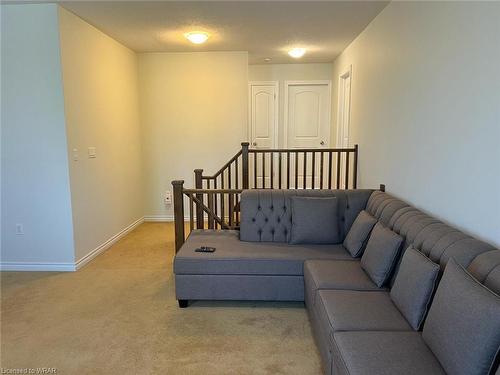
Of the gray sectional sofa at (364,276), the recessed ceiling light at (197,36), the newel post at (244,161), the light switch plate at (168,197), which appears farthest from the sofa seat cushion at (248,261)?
the light switch plate at (168,197)

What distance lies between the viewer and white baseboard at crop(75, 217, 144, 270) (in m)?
3.74

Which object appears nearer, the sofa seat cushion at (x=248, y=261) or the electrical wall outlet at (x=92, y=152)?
the sofa seat cushion at (x=248, y=261)

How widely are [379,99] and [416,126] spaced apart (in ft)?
3.27

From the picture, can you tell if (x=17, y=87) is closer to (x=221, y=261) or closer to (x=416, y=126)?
(x=221, y=261)

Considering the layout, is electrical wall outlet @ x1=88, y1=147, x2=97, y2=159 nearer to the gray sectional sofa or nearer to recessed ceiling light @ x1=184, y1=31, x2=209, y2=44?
the gray sectional sofa

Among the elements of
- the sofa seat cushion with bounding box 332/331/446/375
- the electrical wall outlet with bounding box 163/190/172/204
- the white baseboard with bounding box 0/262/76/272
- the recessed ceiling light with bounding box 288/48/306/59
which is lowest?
the white baseboard with bounding box 0/262/76/272

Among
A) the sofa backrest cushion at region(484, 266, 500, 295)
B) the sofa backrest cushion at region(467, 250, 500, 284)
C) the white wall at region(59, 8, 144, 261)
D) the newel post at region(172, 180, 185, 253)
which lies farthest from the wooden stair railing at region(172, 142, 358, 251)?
the sofa backrest cushion at region(484, 266, 500, 295)

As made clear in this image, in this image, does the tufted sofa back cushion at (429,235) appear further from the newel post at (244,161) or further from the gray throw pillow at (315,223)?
the newel post at (244,161)

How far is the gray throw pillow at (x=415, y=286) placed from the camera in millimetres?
1691

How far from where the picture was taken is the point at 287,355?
221 centimetres

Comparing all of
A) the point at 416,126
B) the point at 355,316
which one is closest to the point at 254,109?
the point at 416,126

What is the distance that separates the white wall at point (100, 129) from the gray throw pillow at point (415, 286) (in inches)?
124

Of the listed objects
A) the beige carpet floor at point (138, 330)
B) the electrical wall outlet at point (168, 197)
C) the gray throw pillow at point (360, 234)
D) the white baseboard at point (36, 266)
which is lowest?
the beige carpet floor at point (138, 330)

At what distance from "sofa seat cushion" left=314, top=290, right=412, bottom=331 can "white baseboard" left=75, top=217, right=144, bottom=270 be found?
2.70 metres
